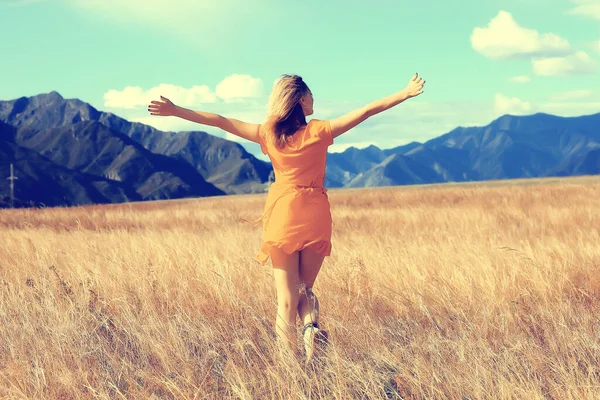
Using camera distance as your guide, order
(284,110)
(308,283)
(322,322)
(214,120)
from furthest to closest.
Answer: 1. (322,322)
2. (308,283)
3. (214,120)
4. (284,110)

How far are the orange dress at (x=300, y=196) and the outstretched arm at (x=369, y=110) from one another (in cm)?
7

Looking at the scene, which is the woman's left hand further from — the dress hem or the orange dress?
the dress hem

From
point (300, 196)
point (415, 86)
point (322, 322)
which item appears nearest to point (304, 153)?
point (300, 196)

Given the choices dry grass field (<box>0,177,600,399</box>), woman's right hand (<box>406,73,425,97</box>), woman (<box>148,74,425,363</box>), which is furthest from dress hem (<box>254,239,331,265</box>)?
woman's right hand (<box>406,73,425,97</box>)

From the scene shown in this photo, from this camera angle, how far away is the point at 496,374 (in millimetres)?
3619

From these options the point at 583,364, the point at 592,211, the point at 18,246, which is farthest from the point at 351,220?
the point at 583,364

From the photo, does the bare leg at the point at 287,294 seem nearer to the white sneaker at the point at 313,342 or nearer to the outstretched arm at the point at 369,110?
the white sneaker at the point at 313,342

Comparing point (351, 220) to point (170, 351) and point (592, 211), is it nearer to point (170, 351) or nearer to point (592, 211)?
point (592, 211)

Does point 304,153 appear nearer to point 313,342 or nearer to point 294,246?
point 294,246

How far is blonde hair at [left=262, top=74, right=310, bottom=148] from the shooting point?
4.04 m

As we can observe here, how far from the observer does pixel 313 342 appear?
13.1 feet

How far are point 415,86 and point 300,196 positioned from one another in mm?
1051

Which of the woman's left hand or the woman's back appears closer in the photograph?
the woman's back

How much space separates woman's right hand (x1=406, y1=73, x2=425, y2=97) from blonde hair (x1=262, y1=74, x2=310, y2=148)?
668 mm
